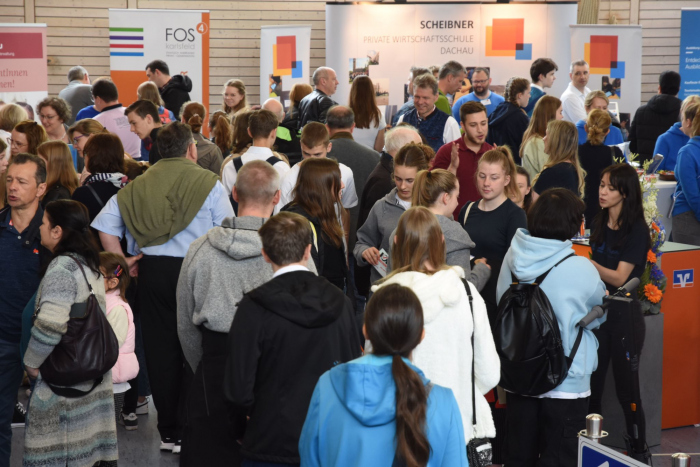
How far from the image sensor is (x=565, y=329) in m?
3.20

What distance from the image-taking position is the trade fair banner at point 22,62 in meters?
8.99

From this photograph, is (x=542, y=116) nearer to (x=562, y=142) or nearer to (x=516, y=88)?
(x=562, y=142)

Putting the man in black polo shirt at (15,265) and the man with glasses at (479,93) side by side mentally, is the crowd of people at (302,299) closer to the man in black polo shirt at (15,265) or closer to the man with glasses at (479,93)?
the man in black polo shirt at (15,265)

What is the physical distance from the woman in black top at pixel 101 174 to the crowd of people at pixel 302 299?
11 mm

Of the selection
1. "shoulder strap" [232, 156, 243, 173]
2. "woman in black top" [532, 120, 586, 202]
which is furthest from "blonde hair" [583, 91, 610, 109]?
"shoulder strap" [232, 156, 243, 173]

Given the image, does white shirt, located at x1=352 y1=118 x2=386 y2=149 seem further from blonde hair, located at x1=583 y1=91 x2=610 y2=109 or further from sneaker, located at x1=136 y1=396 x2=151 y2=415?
sneaker, located at x1=136 y1=396 x2=151 y2=415

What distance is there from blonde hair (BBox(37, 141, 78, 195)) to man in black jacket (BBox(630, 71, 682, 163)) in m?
5.99

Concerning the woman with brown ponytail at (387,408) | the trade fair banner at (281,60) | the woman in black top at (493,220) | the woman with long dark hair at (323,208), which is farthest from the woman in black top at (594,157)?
the trade fair banner at (281,60)

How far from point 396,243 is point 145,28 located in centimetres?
812

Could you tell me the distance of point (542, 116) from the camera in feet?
19.5

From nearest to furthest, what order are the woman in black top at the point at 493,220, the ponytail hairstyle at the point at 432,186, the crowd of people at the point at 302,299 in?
1. the crowd of people at the point at 302,299
2. the ponytail hairstyle at the point at 432,186
3. the woman in black top at the point at 493,220

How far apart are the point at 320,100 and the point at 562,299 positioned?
150 inches

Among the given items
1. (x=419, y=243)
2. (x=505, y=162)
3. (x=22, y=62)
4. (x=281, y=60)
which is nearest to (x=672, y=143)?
(x=505, y=162)

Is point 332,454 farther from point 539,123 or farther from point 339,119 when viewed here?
point 539,123
